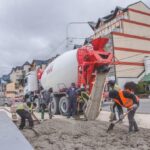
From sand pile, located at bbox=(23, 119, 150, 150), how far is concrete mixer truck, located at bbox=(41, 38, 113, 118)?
3.29 metres

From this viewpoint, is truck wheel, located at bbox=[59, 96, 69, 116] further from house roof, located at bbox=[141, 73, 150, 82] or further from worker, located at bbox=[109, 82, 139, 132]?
house roof, located at bbox=[141, 73, 150, 82]

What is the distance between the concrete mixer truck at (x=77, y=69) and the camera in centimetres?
A: 1294

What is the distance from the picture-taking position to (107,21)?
5334 centimetres

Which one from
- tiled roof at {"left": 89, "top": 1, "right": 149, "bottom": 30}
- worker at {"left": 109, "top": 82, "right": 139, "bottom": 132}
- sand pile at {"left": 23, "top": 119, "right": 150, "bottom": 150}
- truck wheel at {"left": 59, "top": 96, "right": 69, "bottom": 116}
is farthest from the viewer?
tiled roof at {"left": 89, "top": 1, "right": 149, "bottom": 30}

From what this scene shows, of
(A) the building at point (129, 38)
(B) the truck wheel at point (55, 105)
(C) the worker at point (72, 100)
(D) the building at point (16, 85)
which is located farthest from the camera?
(A) the building at point (129, 38)

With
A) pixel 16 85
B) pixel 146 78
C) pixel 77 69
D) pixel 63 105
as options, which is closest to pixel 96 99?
pixel 77 69

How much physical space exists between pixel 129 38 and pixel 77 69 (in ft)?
107

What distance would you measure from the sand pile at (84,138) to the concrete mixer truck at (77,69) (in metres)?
3.29

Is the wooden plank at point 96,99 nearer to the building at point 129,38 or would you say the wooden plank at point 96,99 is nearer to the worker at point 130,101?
the worker at point 130,101

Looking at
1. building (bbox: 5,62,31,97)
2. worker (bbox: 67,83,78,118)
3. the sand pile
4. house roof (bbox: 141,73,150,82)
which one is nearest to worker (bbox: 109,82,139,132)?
the sand pile

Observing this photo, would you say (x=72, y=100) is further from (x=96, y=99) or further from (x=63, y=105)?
(x=63, y=105)

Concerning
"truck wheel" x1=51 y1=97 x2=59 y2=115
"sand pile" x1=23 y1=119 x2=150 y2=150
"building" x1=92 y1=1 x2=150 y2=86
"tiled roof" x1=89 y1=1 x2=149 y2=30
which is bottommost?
"sand pile" x1=23 y1=119 x2=150 y2=150

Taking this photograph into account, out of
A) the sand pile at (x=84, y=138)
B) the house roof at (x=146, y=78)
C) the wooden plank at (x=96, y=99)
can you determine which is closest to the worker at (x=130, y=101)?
the sand pile at (x=84, y=138)

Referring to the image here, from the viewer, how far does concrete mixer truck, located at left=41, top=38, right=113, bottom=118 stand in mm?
12938
